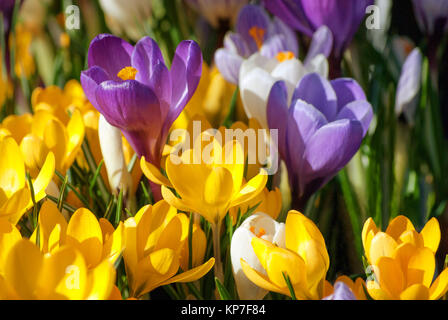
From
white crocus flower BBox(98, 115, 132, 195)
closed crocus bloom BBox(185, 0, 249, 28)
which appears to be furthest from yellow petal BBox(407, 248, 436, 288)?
closed crocus bloom BBox(185, 0, 249, 28)

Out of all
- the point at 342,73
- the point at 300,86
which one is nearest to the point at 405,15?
the point at 342,73

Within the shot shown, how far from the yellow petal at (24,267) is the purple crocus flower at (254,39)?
326 mm

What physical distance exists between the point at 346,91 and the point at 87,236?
235 mm

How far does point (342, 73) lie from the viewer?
62cm

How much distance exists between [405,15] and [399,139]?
0.43m

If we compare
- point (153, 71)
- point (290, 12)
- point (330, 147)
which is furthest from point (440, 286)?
point (290, 12)

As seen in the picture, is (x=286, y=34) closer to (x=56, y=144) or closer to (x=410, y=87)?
(x=410, y=87)

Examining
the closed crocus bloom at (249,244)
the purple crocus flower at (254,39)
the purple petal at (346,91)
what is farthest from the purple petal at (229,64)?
the closed crocus bloom at (249,244)

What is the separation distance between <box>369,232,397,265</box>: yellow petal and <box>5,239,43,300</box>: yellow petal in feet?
0.59

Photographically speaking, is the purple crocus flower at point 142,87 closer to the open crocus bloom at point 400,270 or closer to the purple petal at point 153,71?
the purple petal at point 153,71

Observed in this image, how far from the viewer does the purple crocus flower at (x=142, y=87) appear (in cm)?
37

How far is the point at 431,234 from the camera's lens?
1.13ft

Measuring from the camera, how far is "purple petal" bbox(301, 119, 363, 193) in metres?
0.38

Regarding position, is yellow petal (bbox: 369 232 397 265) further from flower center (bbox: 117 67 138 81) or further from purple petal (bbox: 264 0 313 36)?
purple petal (bbox: 264 0 313 36)
